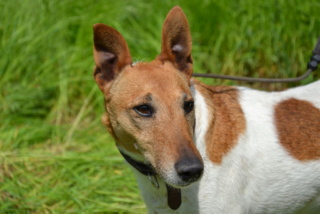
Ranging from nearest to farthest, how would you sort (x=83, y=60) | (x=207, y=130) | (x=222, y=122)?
(x=207, y=130)
(x=222, y=122)
(x=83, y=60)

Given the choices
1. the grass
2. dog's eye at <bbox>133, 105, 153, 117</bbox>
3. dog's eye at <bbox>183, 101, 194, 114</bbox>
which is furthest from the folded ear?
the grass

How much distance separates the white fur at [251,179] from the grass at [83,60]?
1.73 m

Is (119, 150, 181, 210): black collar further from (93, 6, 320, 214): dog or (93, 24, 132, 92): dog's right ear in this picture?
(93, 24, 132, 92): dog's right ear

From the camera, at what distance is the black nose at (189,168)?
273 cm

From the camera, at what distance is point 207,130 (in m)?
3.28

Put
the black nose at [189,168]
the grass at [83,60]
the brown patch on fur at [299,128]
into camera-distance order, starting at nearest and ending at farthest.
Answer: the black nose at [189,168], the brown patch on fur at [299,128], the grass at [83,60]

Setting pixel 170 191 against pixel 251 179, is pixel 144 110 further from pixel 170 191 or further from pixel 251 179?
pixel 251 179

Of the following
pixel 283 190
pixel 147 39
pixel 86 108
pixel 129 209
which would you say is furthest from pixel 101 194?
pixel 147 39

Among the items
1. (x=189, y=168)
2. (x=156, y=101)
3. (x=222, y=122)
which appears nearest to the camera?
(x=189, y=168)

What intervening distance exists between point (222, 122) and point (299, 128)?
600mm

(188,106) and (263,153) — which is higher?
(188,106)

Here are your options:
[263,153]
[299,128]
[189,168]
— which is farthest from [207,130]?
[299,128]

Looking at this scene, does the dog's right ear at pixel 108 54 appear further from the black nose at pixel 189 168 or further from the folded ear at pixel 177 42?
the black nose at pixel 189 168

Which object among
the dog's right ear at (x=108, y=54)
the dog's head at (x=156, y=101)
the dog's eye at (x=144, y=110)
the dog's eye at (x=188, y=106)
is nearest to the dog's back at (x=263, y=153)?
the dog's eye at (x=188, y=106)
